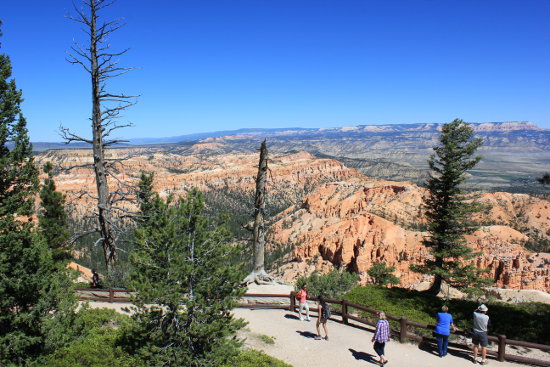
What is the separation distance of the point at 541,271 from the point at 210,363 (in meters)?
39.7

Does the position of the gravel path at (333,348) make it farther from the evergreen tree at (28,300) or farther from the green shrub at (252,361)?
the evergreen tree at (28,300)

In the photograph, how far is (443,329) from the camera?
369 inches

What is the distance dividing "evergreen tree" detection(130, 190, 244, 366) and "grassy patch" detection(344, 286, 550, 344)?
680cm

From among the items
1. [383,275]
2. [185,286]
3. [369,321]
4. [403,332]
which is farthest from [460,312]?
[383,275]

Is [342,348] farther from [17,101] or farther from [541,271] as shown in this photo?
[541,271]

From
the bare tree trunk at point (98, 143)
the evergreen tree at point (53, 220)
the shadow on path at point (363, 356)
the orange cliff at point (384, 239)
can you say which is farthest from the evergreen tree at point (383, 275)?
the evergreen tree at point (53, 220)

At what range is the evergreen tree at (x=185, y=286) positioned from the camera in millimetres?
6816

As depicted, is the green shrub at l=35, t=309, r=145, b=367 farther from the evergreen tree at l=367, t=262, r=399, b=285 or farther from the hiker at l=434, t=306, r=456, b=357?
the evergreen tree at l=367, t=262, r=399, b=285

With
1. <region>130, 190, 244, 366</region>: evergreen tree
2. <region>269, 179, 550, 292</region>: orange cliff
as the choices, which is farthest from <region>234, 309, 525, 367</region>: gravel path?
<region>269, 179, 550, 292</region>: orange cliff

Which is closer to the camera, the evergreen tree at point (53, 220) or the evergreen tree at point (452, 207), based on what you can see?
the evergreen tree at point (452, 207)

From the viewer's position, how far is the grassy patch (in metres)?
11.9

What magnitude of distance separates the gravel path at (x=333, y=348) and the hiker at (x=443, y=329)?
0.30 metres

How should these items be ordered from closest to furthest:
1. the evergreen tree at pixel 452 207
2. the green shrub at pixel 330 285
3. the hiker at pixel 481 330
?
1. the hiker at pixel 481 330
2. the green shrub at pixel 330 285
3. the evergreen tree at pixel 452 207

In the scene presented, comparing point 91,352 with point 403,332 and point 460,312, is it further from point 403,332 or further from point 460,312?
point 460,312
